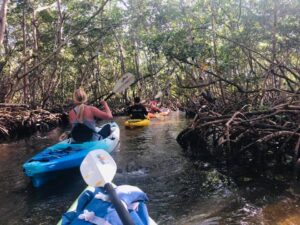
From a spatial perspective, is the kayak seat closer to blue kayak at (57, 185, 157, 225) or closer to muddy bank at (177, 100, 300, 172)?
muddy bank at (177, 100, 300, 172)

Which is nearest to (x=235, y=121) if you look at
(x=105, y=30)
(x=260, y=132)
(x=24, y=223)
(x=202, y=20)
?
(x=260, y=132)

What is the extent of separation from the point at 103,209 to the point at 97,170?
0.84 feet

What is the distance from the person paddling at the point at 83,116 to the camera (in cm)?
647

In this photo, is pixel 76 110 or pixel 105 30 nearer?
pixel 76 110

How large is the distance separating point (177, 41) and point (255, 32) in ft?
7.50

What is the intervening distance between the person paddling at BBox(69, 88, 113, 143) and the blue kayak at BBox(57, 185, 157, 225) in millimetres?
3864

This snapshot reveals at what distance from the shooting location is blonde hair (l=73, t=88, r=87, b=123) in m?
6.38

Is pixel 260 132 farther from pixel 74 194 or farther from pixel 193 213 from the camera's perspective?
pixel 74 194

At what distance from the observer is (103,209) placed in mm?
2506

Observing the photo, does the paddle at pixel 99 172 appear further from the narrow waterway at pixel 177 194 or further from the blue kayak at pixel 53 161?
the blue kayak at pixel 53 161

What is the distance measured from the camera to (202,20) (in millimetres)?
11977

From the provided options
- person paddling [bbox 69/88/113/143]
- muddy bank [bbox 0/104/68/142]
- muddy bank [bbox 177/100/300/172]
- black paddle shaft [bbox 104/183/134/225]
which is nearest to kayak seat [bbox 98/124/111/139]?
person paddling [bbox 69/88/113/143]

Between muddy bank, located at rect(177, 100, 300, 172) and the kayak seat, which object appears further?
the kayak seat

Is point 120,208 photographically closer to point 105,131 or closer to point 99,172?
point 99,172
